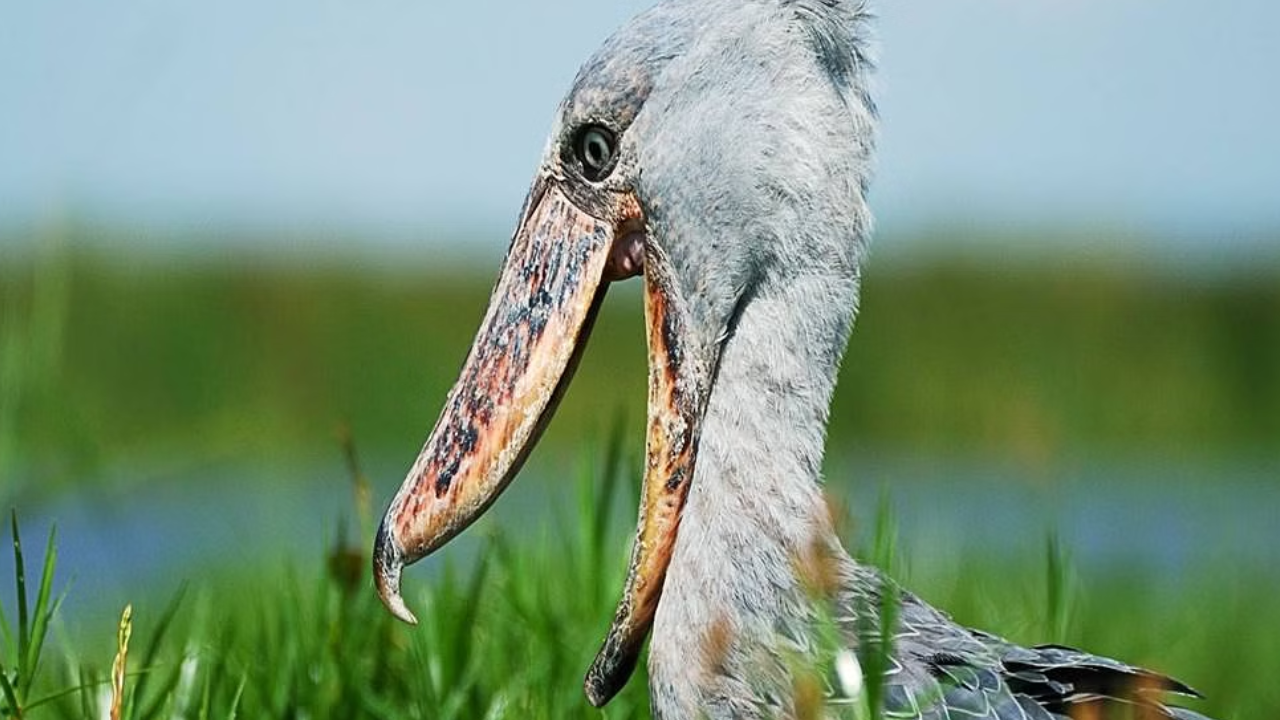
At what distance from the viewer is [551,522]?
12.7ft

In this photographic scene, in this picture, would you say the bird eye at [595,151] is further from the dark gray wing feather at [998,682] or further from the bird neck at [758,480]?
the dark gray wing feather at [998,682]

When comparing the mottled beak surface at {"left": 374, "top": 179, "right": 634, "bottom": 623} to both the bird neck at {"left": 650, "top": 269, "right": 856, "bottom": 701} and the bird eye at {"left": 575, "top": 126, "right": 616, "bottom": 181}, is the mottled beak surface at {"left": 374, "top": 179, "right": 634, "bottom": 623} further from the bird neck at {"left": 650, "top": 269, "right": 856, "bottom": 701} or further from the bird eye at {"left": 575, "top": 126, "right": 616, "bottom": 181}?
the bird neck at {"left": 650, "top": 269, "right": 856, "bottom": 701}

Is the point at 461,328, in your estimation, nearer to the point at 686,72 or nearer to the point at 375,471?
the point at 375,471

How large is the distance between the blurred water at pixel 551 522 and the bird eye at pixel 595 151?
502mm

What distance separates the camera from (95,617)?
5531mm

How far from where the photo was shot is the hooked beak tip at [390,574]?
7.65ft

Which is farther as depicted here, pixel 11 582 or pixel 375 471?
pixel 375 471

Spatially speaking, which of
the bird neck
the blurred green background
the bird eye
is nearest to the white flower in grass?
the bird neck

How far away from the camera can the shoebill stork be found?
7.60ft

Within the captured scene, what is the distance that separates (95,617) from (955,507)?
11.3 feet

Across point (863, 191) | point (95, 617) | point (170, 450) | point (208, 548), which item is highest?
point (863, 191)

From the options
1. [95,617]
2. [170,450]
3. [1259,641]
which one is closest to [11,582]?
[95,617]

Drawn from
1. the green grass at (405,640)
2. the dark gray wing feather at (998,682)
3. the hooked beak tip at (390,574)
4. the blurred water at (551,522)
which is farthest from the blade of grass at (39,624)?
the dark gray wing feather at (998,682)

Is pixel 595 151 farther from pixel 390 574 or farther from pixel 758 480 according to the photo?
pixel 390 574
